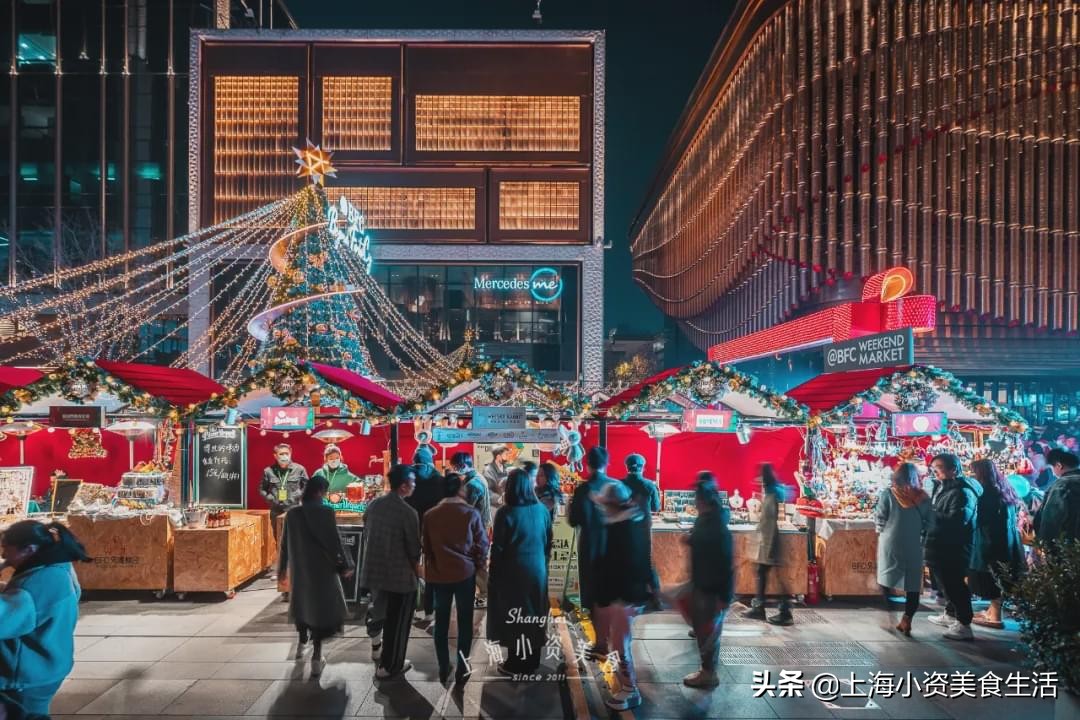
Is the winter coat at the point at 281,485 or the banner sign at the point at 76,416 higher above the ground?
the banner sign at the point at 76,416

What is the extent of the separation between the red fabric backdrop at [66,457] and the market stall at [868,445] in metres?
10.8

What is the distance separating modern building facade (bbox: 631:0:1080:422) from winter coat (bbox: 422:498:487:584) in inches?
708

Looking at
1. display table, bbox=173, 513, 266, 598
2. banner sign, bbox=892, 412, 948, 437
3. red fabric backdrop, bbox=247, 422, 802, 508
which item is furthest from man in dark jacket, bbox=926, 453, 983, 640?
display table, bbox=173, 513, 266, 598

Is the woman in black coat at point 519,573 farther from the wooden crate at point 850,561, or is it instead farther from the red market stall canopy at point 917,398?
the red market stall canopy at point 917,398

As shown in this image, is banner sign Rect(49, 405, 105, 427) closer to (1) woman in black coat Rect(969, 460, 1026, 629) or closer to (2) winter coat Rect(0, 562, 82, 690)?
(2) winter coat Rect(0, 562, 82, 690)

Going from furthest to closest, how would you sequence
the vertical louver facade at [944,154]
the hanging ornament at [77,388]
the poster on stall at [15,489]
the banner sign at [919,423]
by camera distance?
the vertical louver facade at [944,154] → the poster on stall at [15,489] → the banner sign at [919,423] → the hanging ornament at [77,388]

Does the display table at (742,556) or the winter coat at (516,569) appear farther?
the display table at (742,556)

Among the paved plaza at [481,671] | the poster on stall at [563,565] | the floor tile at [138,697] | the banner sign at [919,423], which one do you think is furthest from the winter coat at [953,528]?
the floor tile at [138,697]

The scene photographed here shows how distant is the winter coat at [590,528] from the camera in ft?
17.1

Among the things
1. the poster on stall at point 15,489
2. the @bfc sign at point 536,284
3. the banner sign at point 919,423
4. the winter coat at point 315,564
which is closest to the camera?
the winter coat at point 315,564

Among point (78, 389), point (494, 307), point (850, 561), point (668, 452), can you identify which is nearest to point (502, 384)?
point (668, 452)

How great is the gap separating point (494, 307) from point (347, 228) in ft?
34.0

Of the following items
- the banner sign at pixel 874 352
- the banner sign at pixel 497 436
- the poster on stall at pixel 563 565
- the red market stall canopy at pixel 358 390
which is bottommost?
the poster on stall at pixel 563 565

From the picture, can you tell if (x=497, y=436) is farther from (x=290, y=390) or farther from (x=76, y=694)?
(x=76, y=694)
